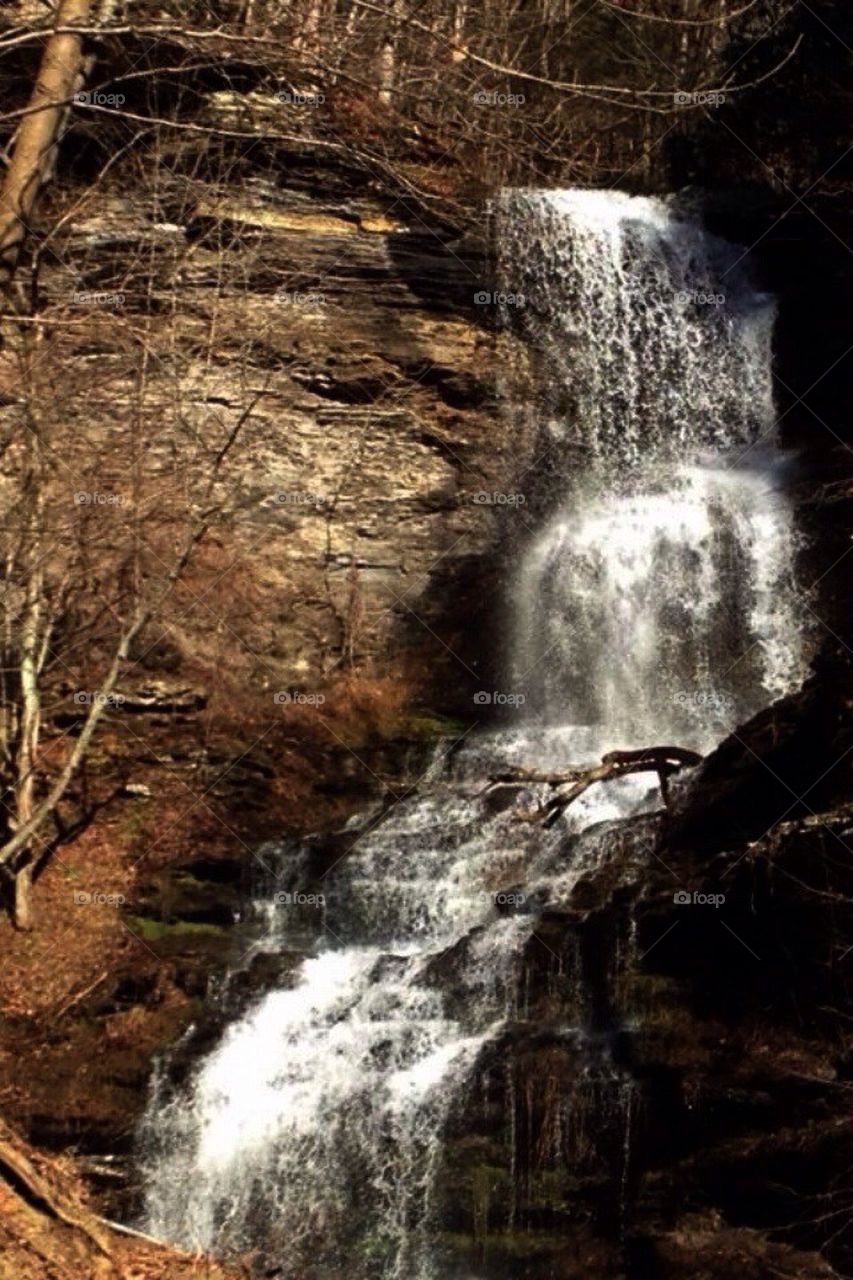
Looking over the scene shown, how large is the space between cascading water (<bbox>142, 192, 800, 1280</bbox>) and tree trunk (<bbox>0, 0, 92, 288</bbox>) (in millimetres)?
5067

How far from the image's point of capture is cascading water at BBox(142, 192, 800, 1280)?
770 centimetres

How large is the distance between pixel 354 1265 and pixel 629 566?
8244 millimetres

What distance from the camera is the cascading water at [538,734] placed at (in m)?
7.70

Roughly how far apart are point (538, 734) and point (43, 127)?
7.30 meters

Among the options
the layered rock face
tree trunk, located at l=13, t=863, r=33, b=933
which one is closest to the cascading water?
the layered rock face

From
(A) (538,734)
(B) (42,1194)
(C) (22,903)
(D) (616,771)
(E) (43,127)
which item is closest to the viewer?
(B) (42,1194)

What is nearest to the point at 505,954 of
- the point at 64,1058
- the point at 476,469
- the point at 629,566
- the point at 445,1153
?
the point at 445,1153

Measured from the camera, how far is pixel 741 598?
1362cm

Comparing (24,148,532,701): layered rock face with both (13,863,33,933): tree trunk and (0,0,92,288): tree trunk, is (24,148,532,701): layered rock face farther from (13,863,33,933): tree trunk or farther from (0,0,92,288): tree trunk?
(0,0,92,288): tree trunk

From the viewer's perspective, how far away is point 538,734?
502 inches

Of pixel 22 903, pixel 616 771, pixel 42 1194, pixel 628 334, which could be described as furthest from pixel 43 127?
pixel 628 334

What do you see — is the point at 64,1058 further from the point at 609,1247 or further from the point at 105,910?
the point at 609,1247

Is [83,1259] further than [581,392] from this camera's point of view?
No

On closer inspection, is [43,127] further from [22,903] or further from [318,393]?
[318,393]
